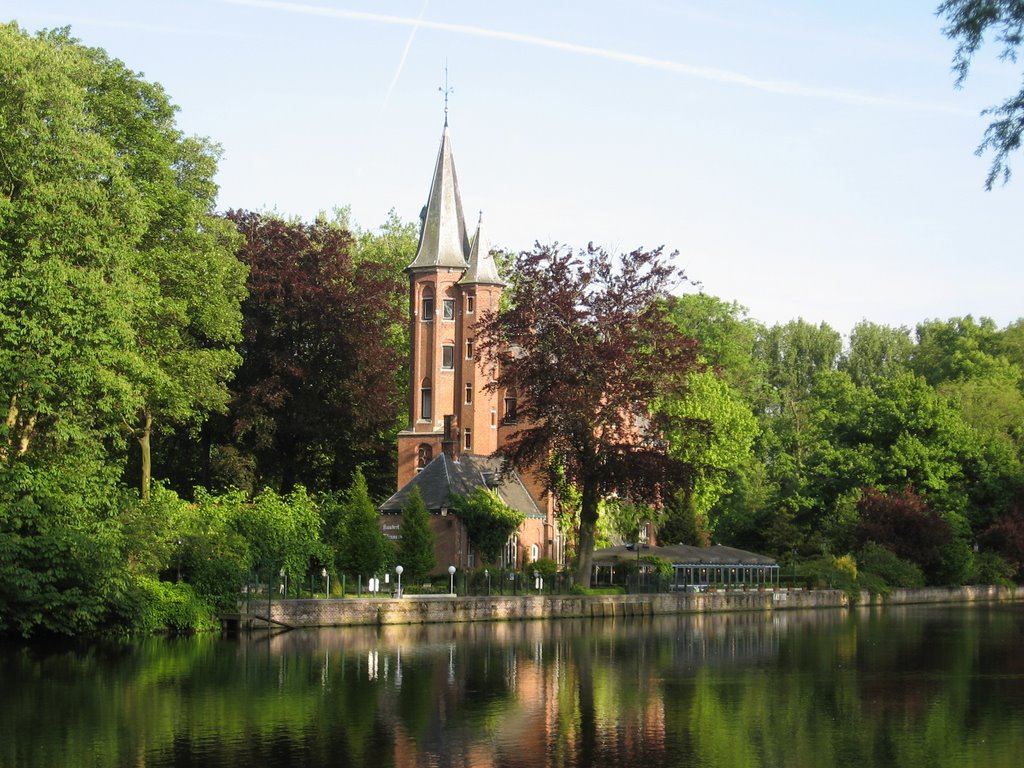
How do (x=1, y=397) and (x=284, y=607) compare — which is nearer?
(x=1, y=397)

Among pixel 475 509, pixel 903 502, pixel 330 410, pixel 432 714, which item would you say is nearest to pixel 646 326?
pixel 475 509

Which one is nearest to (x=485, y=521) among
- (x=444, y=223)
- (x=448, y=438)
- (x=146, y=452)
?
(x=448, y=438)

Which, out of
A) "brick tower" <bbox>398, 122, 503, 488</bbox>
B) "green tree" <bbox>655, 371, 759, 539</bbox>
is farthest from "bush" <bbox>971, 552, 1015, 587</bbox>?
"brick tower" <bbox>398, 122, 503, 488</bbox>

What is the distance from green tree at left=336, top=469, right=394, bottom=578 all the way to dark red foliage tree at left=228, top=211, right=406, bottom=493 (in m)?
9.66

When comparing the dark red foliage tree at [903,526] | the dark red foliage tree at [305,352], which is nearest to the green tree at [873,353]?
the dark red foliage tree at [903,526]

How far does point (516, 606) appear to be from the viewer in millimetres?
45062

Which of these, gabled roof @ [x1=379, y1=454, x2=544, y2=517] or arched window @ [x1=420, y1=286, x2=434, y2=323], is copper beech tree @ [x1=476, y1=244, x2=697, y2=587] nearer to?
gabled roof @ [x1=379, y1=454, x2=544, y2=517]

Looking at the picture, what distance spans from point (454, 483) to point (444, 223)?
1409 centimetres

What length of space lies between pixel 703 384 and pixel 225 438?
2390cm

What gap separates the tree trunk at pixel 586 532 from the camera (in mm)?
49656

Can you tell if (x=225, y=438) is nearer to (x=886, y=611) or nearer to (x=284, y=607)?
(x=284, y=607)

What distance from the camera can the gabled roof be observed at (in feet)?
178

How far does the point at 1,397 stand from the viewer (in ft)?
111

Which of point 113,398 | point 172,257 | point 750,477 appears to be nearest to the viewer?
point 113,398
